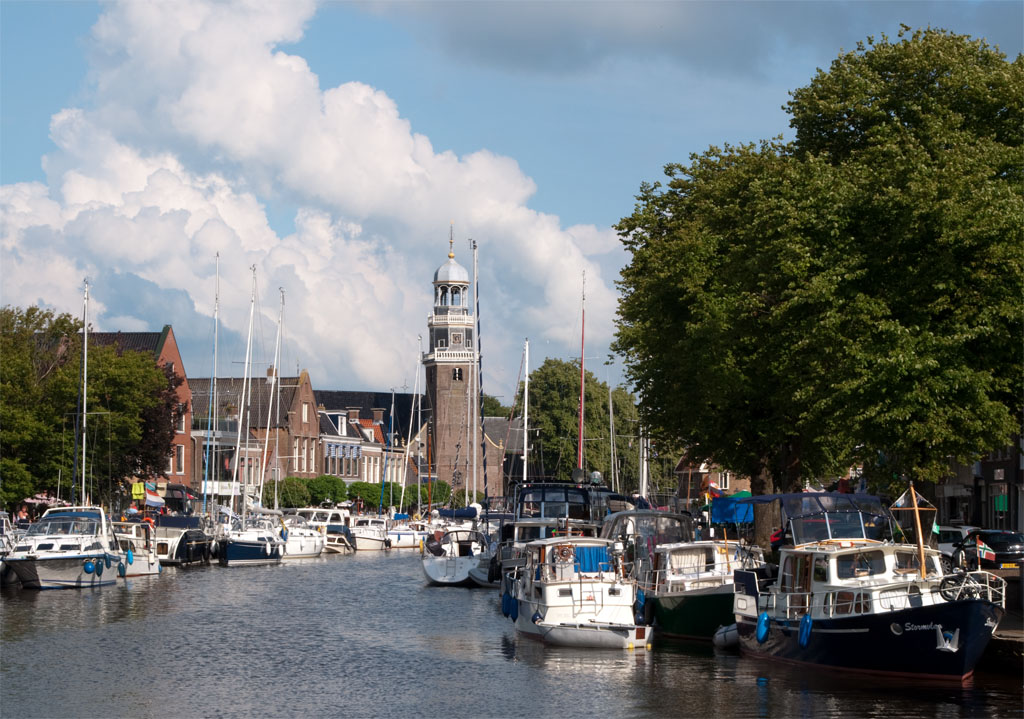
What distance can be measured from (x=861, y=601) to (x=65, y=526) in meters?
36.0

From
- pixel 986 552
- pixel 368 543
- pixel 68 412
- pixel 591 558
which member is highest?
pixel 68 412

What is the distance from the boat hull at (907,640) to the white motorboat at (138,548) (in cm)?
3644

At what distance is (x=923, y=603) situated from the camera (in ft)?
91.5

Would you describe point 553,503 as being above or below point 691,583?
above

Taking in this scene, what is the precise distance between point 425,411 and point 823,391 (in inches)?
5548

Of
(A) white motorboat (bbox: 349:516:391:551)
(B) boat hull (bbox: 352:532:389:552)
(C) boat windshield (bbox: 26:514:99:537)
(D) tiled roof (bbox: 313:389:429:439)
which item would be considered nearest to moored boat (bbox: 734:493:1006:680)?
(C) boat windshield (bbox: 26:514:99:537)

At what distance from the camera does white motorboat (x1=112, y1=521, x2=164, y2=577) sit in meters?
59.2

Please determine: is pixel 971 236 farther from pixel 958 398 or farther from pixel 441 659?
pixel 441 659

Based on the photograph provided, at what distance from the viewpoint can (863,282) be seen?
115 feet

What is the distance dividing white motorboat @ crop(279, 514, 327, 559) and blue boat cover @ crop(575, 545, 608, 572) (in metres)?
49.3

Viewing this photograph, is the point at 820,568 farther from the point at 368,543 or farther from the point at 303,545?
the point at 368,543

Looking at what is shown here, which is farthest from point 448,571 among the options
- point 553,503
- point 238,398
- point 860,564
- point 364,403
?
point 364,403

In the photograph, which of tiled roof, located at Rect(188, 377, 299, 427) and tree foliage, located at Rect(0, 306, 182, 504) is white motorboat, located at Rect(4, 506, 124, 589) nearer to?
tree foliage, located at Rect(0, 306, 182, 504)

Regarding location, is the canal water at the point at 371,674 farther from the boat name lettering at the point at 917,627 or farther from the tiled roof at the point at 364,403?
the tiled roof at the point at 364,403
